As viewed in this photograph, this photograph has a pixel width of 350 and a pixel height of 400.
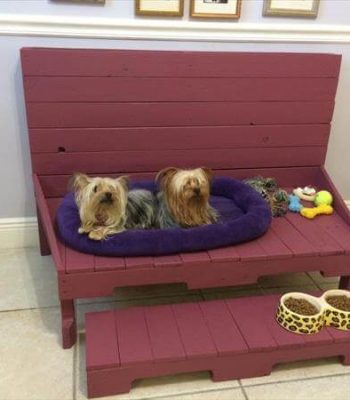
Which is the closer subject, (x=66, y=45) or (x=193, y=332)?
(x=193, y=332)

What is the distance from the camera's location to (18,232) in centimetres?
246

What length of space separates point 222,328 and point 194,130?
104 cm

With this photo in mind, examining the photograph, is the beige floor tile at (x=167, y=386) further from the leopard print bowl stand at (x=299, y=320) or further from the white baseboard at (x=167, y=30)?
the white baseboard at (x=167, y=30)

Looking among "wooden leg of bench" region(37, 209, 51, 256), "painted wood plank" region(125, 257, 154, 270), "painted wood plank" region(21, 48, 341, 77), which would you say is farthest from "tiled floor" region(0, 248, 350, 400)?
Result: "painted wood plank" region(21, 48, 341, 77)

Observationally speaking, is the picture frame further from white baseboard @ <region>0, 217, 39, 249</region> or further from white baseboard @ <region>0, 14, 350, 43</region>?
white baseboard @ <region>0, 217, 39, 249</region>

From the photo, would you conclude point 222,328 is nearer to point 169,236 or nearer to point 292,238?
point 169,236

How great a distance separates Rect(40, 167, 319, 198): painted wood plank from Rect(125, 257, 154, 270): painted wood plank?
625 mm

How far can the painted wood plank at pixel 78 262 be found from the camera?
5.49 ft

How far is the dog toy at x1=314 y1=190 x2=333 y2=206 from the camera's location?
2.29 m

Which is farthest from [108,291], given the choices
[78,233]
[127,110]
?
[127,110]

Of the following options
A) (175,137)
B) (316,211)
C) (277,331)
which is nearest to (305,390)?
(277,331)

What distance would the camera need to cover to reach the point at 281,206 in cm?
223

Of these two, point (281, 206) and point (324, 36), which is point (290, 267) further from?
point (324, 36)

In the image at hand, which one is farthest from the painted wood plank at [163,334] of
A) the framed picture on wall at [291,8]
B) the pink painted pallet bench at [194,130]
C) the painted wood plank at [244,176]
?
the framed picture on wall at [291,8]
